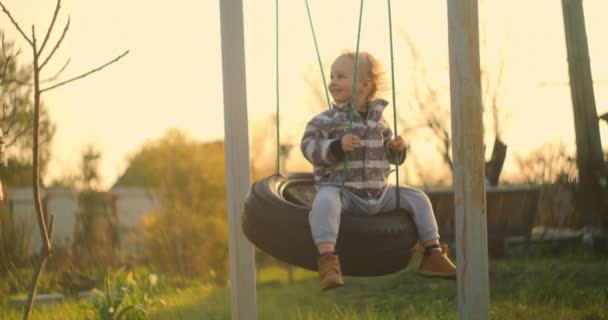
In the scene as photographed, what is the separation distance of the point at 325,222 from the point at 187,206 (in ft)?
24.6

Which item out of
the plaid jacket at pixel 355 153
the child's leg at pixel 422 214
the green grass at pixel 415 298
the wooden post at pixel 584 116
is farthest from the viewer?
the wooden post at pixel 584 116

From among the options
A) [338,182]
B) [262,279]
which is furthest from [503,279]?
[338,182]

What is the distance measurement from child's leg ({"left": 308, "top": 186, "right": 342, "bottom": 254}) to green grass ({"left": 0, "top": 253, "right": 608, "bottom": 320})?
2420mm

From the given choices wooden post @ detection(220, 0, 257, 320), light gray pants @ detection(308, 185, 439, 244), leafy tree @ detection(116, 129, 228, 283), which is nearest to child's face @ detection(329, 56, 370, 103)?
light gray pants @ detection(308, 185, 439, 244)

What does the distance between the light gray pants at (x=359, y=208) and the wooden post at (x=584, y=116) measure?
16.7 ft

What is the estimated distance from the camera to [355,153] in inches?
141

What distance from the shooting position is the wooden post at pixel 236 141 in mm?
4320

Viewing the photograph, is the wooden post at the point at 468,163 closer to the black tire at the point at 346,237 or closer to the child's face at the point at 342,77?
the black tire at the point at 346,237

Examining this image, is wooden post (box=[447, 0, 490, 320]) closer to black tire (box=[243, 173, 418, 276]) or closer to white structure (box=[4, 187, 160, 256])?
black tire (box=[243, 173, 418, 276])

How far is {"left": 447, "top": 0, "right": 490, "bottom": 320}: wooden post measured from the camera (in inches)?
131

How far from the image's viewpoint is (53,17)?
193 inches

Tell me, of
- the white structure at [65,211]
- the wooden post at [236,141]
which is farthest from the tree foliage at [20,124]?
the wooden post at [236,141]

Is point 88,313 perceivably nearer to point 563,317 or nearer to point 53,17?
point 53,17

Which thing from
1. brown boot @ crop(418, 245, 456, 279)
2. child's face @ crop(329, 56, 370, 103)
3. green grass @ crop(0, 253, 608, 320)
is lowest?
green grass @ crop(0, 253, 608, 320)
